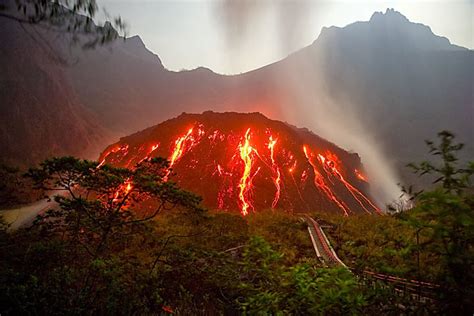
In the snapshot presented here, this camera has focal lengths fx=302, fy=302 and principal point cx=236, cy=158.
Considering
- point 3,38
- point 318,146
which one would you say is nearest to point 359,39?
point 318,146

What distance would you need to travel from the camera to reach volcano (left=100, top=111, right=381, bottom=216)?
121 ft

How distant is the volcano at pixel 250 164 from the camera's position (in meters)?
36.9

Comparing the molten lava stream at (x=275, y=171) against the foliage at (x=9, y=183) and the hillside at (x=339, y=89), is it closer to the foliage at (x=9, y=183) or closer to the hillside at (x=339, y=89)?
the foliage at (x=9, y=183)

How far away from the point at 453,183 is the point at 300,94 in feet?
409

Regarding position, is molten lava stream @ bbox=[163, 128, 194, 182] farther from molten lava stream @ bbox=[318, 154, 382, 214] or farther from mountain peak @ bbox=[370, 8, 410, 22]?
mountain peak @ bbox=[370, 8, 410, 22]

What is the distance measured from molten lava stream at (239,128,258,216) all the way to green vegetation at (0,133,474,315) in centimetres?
2123

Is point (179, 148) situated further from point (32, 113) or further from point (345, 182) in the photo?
point (32, 113)

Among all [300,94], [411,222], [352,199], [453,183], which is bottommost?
[411,222]

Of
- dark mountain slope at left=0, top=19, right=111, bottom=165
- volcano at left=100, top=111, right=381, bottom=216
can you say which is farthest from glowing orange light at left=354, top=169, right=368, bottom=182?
dark mountain slope at left=0, top=19, right=111, bottom=165

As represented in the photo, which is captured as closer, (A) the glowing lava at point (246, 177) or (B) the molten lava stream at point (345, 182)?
(A) the glowing lava at point (246, 177)

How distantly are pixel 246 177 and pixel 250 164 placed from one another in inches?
A: 113

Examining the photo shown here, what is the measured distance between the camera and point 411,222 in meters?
3.22

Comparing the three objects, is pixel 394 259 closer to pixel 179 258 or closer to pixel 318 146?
pixel 179 258

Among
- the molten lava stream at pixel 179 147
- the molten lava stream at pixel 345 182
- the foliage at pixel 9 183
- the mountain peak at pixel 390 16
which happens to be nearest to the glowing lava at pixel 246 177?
the molten lava stream at pixel 179 147
